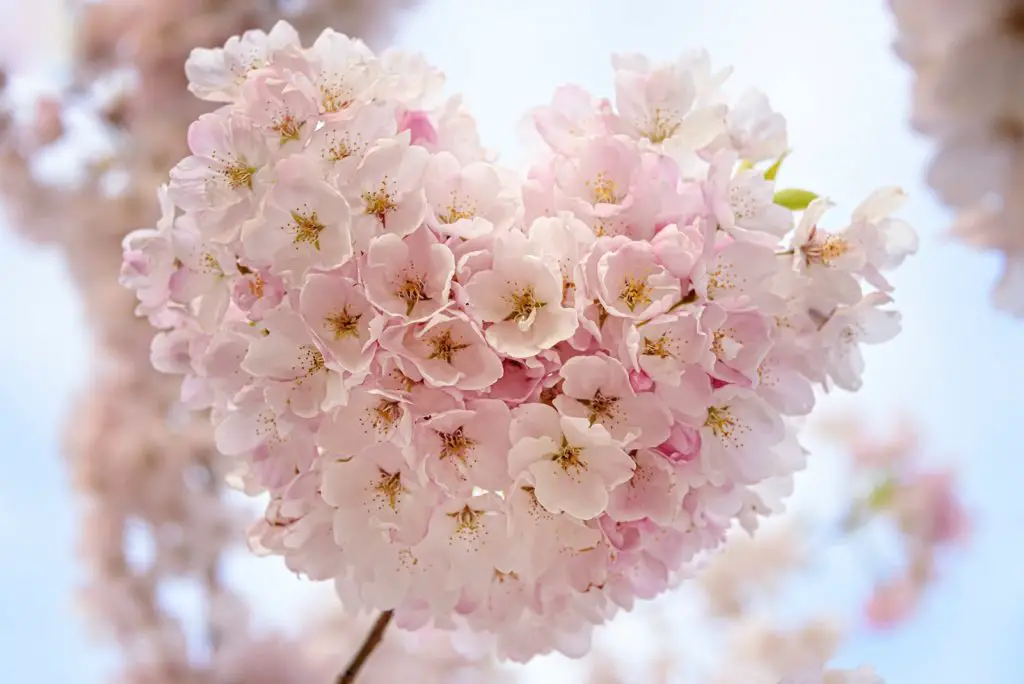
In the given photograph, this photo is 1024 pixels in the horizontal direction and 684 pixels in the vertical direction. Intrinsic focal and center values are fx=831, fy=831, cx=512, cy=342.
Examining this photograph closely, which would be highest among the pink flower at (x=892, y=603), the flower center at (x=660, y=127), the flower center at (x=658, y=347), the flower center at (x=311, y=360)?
the pink flower at (x=892, y=603)

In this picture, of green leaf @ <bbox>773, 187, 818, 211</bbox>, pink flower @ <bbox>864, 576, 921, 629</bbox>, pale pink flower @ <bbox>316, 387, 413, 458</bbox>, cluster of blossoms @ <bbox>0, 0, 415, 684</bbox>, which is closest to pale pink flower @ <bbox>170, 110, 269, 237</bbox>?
pale pink flower @ <bbox>316, 387, 413, 458</bbox>

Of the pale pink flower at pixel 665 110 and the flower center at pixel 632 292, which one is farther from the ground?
the pale pink flower at pixel 665 110

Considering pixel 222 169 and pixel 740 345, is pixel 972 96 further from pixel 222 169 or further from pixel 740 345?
pixel 222 169

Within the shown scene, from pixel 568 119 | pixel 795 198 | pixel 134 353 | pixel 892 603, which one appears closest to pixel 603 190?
pixel 568 119

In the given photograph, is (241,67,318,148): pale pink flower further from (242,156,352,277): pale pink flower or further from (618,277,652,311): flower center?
(618,277,652,311): flower center

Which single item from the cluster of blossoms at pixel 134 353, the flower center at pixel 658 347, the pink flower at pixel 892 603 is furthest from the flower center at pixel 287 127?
the pink flower at pixel 892 603

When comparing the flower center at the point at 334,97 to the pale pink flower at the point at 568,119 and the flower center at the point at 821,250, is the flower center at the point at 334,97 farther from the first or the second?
the flower center at the point at 821,250
